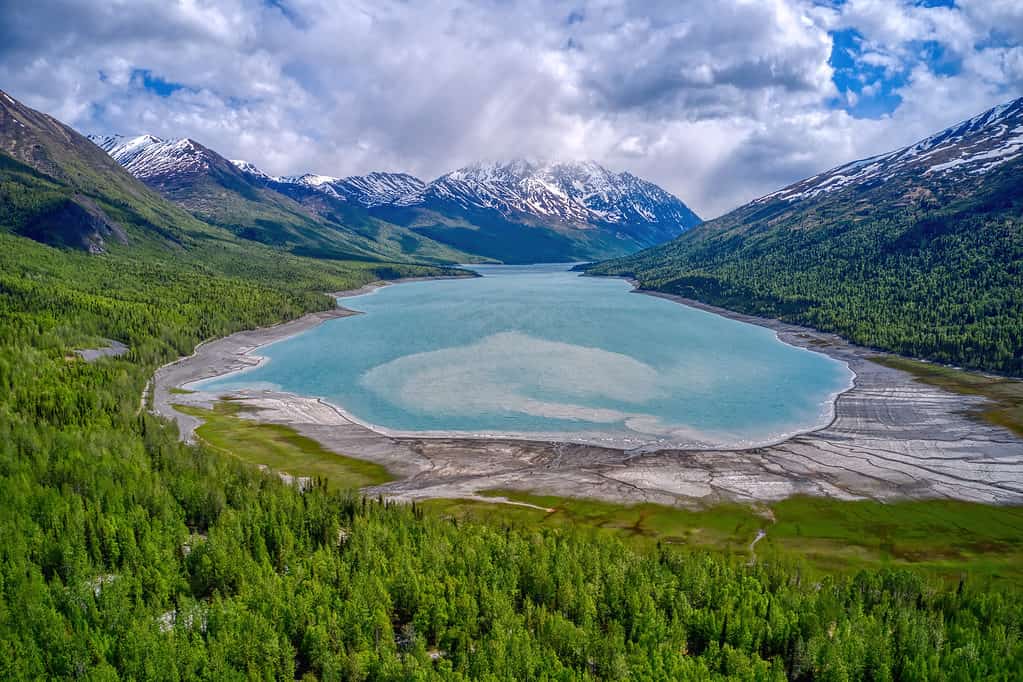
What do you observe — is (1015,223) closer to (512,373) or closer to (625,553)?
(512,373)

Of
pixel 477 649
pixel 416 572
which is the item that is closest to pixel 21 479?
pixel 416 572

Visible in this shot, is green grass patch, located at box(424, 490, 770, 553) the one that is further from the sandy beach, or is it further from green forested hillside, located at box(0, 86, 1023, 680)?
green forested hillside, located at box(0, 86, 1023, 680)

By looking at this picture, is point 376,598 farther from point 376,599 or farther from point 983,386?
point 983,386

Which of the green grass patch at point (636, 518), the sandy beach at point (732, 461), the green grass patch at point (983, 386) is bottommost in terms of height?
the green grass patch at point (636, 518)

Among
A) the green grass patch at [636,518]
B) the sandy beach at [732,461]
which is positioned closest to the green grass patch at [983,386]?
the sandy beach at [732,461]

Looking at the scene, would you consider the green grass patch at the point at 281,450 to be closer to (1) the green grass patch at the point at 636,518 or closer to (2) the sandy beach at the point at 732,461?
(2) the sandy beach at the point at 732,461

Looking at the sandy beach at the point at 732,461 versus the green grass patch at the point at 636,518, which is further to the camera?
the sandy beach at the point at 732,461
